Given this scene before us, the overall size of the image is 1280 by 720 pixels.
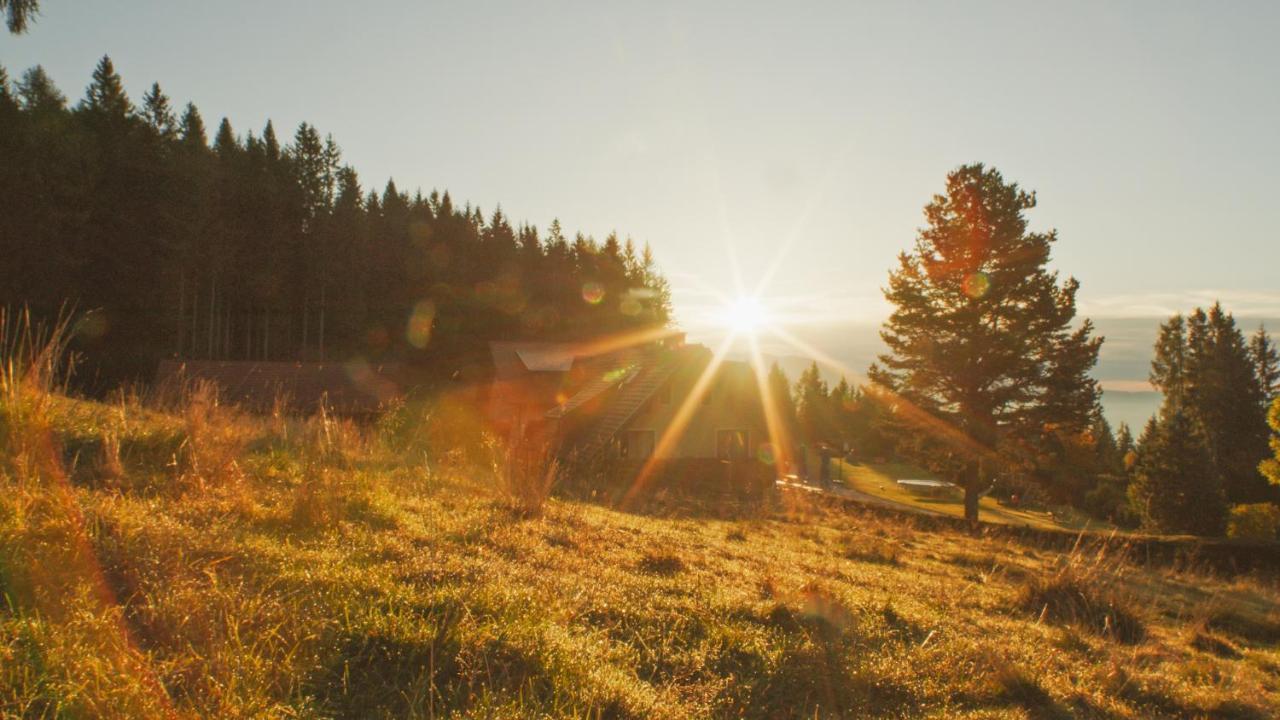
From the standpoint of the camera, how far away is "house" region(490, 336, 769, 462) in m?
28.7

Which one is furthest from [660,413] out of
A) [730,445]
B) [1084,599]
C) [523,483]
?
[1084,599]

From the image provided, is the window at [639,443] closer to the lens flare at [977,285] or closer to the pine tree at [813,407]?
the lens flare at [977,285]

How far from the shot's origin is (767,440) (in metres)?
31.7

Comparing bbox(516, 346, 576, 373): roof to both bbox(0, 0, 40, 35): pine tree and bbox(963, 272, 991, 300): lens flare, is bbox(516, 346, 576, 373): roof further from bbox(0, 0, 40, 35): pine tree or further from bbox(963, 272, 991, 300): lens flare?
bbox(0, 0, 40, 35): pine tree

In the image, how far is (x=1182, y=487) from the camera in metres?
35.3

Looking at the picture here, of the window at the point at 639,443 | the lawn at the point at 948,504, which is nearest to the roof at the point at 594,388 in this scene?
the window at the point at 639,443

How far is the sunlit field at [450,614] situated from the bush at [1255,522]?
3221 cm

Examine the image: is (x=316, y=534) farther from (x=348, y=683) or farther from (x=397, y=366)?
(x=397, y=366)

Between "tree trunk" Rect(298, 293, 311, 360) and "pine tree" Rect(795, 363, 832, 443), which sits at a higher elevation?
"tree trunk" Rect(298, 293, 311, 360)

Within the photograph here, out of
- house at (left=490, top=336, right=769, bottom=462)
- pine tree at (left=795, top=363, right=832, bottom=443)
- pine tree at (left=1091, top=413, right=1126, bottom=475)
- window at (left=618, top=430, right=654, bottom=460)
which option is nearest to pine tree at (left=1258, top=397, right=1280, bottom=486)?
pine tree at (left=1091, top=413, right=1126, bottom=475)

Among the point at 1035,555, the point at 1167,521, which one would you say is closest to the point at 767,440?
the point at 1035,555

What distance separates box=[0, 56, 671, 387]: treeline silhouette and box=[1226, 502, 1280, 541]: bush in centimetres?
4567

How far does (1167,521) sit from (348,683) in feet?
151

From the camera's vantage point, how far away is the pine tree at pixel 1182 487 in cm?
3503
